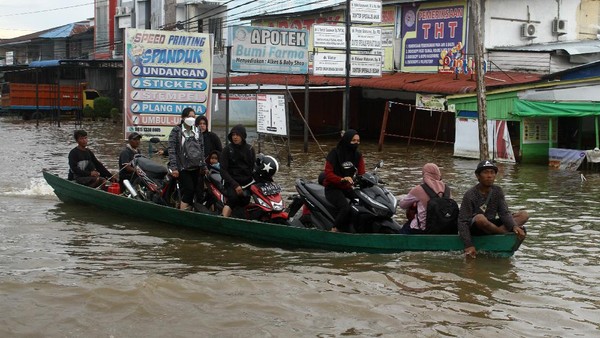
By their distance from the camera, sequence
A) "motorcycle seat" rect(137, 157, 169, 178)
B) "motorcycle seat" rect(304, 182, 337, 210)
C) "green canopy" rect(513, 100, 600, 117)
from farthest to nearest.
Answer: "green canopy" rect(513, 100, 600, 117)
"motorcycle seat" rect(137, 157, 169, 178)
"motorcycle seat" rect(304, 182, 337, 210)

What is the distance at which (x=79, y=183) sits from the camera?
14539 millimetres

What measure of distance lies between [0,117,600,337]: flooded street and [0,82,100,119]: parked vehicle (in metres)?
35.9

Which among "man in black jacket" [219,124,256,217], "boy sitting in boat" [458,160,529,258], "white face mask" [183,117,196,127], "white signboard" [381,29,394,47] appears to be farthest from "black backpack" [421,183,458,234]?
"white signboard" [381,29,394,47]

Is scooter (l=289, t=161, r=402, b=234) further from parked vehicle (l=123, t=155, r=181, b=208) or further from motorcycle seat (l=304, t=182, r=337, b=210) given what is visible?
parked vehicle (l=123, t=155, r=181, b=208)

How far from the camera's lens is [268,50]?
23406mm

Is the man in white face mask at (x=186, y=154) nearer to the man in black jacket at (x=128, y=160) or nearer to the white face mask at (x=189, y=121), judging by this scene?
the white face mask at (x=189, y=121)

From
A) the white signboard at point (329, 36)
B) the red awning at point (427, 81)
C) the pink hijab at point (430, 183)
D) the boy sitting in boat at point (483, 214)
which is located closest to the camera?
the boy sitting in boat at point (483, 214)

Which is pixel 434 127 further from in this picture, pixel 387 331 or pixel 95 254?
pixel 387 331

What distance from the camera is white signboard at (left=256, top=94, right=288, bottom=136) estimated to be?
22531 millimetres

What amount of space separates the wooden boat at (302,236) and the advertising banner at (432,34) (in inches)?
772

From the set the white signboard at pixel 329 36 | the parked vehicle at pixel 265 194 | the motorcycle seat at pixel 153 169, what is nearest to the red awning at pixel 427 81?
the white signboard at pixel 329 36

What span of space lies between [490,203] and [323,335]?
3075mm

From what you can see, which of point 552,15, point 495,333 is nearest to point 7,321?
point 495,333

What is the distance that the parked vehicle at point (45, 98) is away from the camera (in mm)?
48125
